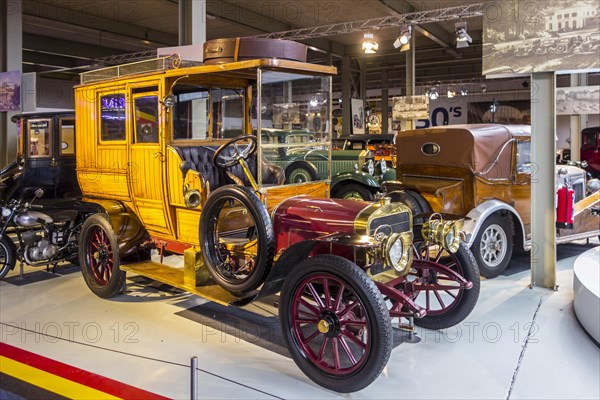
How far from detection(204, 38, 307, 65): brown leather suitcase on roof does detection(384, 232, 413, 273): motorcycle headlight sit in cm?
156

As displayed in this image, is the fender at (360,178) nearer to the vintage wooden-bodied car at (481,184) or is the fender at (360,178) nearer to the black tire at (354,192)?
the black tire at (354,192)

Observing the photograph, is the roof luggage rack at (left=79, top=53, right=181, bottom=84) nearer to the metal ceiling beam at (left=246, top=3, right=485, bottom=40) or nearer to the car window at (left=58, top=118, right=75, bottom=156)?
the car window at (left=58, top=118, right=75, bottom=156)

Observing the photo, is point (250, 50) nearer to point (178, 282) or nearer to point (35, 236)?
point (178, 282)

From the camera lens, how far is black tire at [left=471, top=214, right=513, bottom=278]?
570 centimetres

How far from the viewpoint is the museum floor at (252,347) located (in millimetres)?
3244

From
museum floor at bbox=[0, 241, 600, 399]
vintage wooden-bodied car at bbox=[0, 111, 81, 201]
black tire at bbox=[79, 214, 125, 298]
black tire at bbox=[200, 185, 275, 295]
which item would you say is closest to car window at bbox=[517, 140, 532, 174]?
museum floor at bbox=[0, 241, 600, 399]

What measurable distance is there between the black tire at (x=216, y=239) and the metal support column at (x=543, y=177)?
10.0 ft

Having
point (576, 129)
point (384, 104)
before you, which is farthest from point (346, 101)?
point (576, 129)

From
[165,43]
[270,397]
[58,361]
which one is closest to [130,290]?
[58,361]

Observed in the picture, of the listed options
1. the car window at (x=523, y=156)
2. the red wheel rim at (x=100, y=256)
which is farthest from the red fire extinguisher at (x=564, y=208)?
the red wheel rim at (x=100, y=256)

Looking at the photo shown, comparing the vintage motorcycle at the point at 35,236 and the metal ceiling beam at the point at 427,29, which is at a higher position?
the metal ceiling beam at the point at 427,29

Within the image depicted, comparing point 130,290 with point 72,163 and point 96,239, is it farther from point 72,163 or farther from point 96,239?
point 72,163

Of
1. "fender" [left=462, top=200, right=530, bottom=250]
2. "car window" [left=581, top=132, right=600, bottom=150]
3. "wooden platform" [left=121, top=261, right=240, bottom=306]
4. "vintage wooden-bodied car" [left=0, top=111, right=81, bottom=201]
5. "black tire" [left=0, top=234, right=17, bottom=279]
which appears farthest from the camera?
"car window" [left=581, top=132, right=600, bottom=150]

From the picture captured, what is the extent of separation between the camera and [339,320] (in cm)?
326
